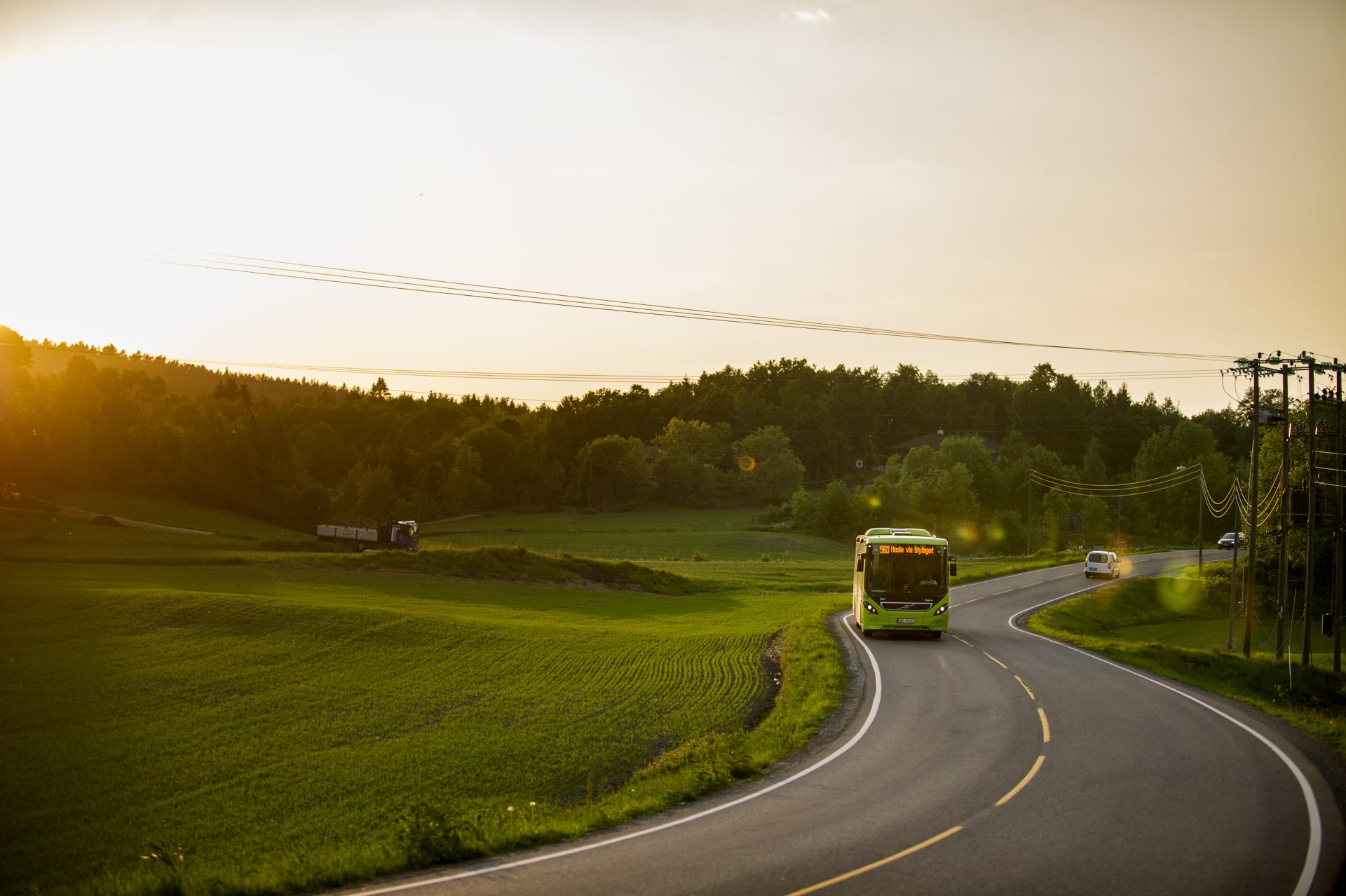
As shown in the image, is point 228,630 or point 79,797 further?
point 228,630

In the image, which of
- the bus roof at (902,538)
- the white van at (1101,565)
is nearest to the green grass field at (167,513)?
the white van at (1101,565)

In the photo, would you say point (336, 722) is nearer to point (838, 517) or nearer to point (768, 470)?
point (838, 517)

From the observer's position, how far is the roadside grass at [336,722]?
14.7m

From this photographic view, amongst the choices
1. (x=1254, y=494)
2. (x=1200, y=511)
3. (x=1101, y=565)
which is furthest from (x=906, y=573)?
(x=1101, y=565)

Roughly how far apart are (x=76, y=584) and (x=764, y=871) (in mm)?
38711

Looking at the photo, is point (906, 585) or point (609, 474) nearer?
point (906, 585)

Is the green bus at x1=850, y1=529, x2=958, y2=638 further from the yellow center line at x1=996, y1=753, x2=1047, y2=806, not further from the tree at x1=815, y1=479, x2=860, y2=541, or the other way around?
the tree at x1=815, y1=479, x2=860, y2=541

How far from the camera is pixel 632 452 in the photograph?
5955 inches

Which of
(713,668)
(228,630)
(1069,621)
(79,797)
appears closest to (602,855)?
(79,797)

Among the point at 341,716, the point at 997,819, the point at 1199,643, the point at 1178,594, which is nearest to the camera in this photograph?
the point at 997,819

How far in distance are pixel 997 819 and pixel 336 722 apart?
15604 millimetres

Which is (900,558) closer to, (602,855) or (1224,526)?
(602,855)

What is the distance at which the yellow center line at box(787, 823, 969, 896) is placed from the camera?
10.7 metres

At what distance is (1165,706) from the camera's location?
2300cm
